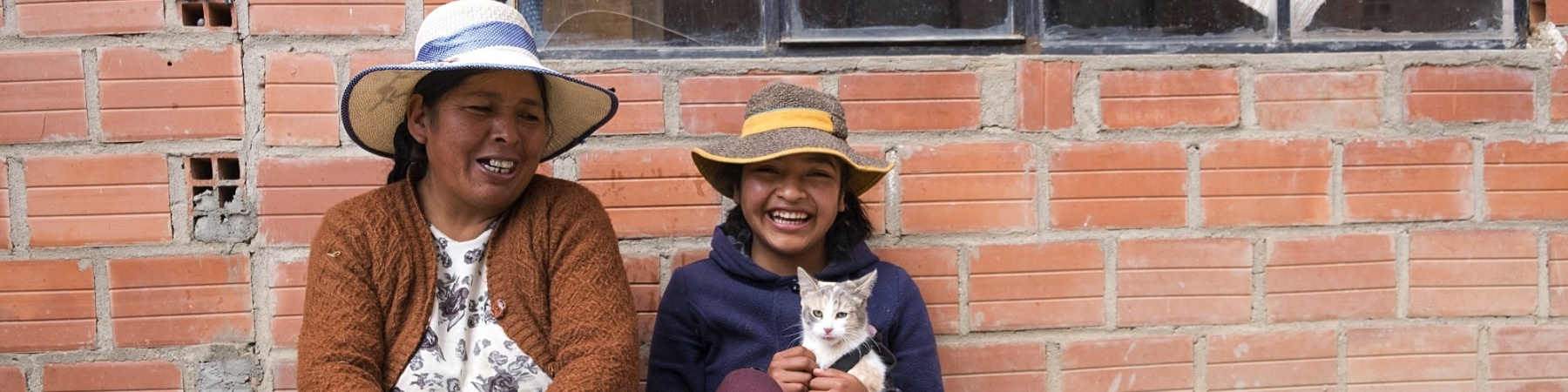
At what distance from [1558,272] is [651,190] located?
8.02ft

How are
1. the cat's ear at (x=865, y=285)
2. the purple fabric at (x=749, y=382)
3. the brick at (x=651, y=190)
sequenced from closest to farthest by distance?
the purple fabric at (x=749, y=382)
the cat's ear at (x=865, y=285)
the brick at (x=651, y=190)

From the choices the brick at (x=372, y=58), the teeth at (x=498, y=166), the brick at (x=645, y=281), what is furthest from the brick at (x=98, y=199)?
the brick at (x=645, y=281)

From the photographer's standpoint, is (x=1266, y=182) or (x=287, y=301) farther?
(x=1266, y=182)

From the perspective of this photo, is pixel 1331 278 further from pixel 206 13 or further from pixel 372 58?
pixel 206 13

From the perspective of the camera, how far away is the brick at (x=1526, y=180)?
2.81 m

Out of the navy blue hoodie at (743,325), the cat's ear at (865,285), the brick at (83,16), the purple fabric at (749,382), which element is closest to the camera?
the purple fabric at (749,382)

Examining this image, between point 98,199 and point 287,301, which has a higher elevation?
point 98,199

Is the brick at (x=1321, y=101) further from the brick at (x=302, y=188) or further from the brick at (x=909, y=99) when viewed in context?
the brick at (x=302, y=188)

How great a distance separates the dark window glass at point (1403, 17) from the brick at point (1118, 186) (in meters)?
0.55

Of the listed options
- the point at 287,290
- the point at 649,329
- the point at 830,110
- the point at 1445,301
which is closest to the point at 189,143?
the point at 287,290

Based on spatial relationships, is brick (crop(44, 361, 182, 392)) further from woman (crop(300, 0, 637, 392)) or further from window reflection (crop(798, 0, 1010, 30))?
window reflection (crop(798, 0, 1010, 30))

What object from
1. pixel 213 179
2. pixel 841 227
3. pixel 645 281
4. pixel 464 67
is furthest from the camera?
pixel 645 281

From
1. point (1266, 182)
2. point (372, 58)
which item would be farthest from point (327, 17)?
point (1266, 182)

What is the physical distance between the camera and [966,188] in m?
2.75
